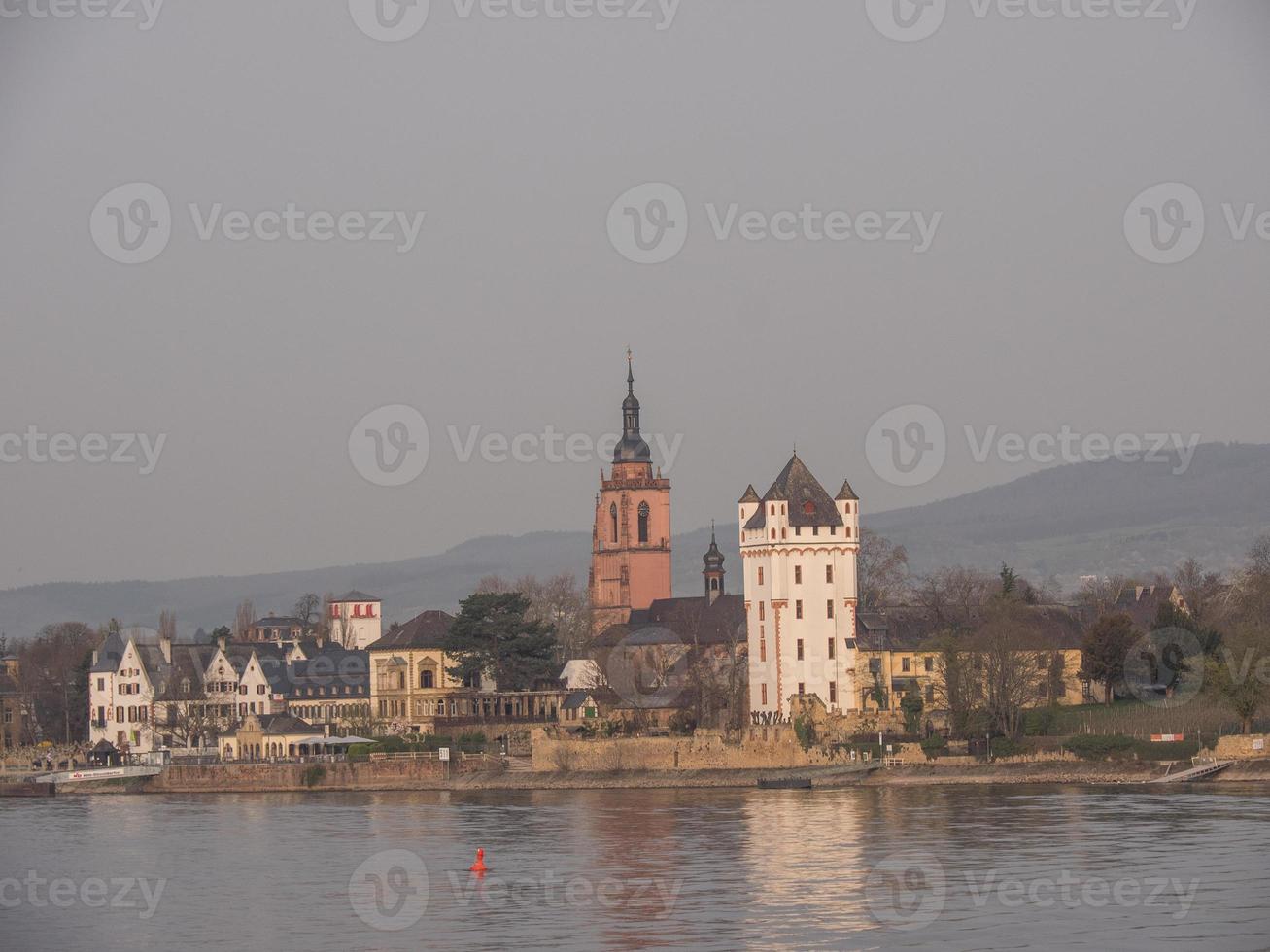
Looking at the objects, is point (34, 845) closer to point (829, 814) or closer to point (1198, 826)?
point (829, 814)

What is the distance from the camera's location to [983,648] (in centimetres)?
10075

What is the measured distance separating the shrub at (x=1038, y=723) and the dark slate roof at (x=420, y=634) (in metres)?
44.2

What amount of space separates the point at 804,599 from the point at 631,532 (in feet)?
199

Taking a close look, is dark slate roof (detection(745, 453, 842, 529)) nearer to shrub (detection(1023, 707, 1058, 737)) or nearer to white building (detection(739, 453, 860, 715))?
white building (detection(739, 453, 860, 715))

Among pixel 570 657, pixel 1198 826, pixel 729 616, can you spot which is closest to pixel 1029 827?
pixel 1198 826

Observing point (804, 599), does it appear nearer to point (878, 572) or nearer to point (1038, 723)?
point (1038, 723)

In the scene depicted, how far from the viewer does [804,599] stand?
109688 millimetres

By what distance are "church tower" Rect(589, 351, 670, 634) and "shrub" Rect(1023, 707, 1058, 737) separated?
229ft

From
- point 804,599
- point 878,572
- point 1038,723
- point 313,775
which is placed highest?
point 878,572

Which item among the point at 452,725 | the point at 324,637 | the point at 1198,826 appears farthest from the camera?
the point at 324,637

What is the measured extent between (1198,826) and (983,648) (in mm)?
29876

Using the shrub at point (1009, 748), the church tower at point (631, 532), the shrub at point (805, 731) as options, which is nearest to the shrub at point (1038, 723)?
the shrub at point (1009, 748)

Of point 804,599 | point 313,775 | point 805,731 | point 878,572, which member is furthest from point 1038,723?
point 878,572

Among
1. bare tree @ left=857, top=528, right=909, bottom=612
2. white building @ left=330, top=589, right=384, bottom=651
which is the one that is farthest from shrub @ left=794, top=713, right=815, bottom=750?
white building @ left=330, top=589, right=384, bottom=651
